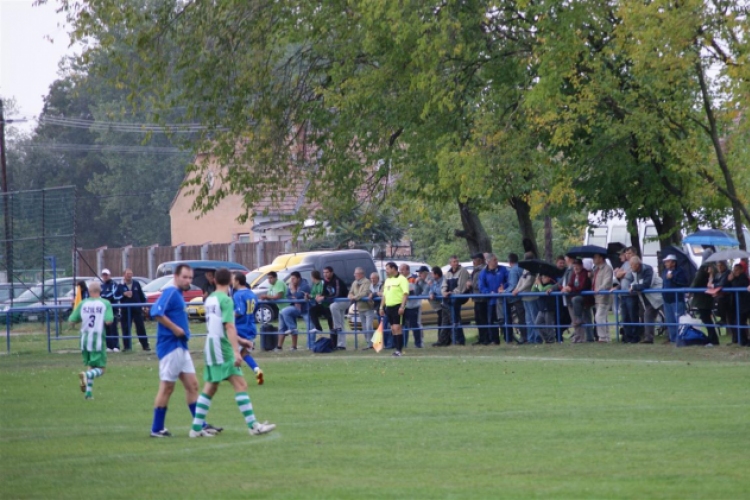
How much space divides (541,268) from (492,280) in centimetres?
127

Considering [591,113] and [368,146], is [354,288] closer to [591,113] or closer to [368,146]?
[368,146]

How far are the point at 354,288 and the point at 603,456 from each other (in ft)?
55.8

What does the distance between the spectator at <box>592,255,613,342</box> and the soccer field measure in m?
3.61

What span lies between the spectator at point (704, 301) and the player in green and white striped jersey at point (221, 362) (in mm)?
12344

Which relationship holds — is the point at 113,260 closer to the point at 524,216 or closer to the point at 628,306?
the point at 524,216

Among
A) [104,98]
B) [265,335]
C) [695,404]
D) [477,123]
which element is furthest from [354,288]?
[104,98]

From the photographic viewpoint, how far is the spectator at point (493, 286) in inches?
1003

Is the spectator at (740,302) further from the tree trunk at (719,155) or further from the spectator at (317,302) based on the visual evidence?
the spectator at (317,302)

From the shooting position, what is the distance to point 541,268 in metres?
25.0

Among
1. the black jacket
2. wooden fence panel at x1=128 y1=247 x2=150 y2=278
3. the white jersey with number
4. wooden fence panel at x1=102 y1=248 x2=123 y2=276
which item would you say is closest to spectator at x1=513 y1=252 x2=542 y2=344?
the black jacket

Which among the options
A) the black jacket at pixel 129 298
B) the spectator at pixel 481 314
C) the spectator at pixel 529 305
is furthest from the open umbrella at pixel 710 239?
the black jacket at pixel 129 298

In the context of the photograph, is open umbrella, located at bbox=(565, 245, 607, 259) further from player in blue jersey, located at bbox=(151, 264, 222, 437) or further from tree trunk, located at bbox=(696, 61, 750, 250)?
player in blue jersey, located at bbox=(151, 264, 222, 437)

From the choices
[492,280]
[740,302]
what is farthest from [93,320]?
[740,302]

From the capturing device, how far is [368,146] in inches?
1117
